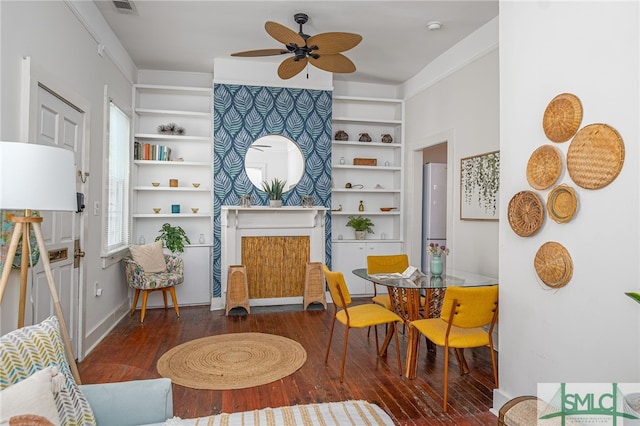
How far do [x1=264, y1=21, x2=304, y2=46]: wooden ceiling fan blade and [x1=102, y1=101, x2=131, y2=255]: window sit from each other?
2.13 meters

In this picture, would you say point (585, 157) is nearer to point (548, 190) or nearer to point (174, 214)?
point (548, 190)

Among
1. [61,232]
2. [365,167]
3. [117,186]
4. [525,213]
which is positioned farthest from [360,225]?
[61,232]

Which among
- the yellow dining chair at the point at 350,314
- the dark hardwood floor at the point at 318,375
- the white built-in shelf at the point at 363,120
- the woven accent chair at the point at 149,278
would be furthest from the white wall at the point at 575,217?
the woven accent chair at the point at 149,278

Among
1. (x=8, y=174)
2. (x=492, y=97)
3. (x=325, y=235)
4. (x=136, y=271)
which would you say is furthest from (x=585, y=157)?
(x=136, y=271)

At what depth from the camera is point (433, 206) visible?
588cm

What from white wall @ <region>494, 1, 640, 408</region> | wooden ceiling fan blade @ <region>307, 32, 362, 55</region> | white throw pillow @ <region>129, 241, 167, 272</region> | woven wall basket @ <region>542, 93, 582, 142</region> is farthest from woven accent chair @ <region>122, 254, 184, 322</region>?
woven wall basket @ <region>542, 93, 582, 142</region>

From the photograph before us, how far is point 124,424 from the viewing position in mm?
1562

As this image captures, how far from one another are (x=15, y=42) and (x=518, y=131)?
310 cm

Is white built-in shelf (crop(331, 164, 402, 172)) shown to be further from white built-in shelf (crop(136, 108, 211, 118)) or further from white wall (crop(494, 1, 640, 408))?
white wall (crop(494, 1, 640, 408))

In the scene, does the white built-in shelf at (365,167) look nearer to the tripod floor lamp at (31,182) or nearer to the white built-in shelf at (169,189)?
the white built-in shelf at (169,189)

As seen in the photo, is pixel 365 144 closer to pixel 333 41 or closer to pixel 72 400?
pixel 333 41

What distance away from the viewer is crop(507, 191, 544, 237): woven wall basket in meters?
2.27

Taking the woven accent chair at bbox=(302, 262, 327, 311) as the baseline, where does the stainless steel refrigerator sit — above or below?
above

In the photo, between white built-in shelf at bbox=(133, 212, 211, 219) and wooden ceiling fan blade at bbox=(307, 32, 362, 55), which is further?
white built-in shelf at bbox=(133, 212, 211, 219)
